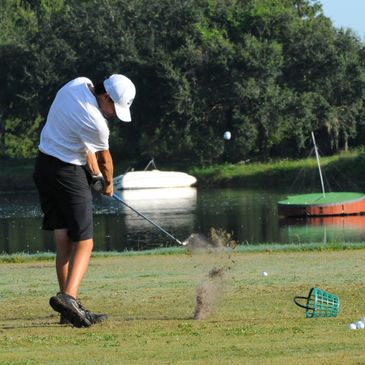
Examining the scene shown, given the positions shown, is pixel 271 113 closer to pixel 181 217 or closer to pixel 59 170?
pixel 181 217

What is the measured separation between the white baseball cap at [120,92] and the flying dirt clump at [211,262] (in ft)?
4.41

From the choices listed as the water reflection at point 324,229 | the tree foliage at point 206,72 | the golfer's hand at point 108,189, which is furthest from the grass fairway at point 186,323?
the tree foliage at point 206,72

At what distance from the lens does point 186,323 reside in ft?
27.6

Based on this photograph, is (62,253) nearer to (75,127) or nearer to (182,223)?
(75,127)

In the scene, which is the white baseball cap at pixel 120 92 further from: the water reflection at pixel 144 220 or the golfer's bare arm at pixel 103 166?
the water reflection at pixel 144 220

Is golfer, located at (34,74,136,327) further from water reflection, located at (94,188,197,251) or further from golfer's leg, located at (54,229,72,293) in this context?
water reflection, located at (94,188,197,251)

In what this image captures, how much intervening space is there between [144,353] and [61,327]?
5.03ft

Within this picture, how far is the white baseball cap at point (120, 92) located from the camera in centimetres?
848

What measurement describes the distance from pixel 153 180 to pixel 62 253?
185 feet

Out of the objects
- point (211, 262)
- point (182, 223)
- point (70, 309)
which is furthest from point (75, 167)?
point (182, 223)

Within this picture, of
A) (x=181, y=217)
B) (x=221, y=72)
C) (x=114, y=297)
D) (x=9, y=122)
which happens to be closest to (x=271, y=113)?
Answer: (x=221, y=72)

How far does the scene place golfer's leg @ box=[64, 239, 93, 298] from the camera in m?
8.58

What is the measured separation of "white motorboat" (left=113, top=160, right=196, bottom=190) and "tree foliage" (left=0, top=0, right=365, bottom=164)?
4.35m

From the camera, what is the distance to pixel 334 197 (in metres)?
43.4
